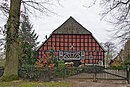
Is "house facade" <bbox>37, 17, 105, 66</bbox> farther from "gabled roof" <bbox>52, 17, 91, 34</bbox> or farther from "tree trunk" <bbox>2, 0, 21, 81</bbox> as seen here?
"tree trunk" <bbox>2, 0, 21, 81</bbox>

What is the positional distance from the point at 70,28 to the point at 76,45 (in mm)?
3686

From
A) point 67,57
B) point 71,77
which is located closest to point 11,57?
point 71,77

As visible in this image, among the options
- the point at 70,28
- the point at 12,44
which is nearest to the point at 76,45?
the point at 70,28

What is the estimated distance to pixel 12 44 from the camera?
54.2 feet

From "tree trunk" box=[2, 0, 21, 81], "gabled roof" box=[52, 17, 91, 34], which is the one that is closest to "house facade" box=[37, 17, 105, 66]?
"gabled roof" box=[52, 17, 91, 34]

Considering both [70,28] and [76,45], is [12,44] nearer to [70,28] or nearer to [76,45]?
[76,45]

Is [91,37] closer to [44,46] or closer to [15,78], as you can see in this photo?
[44,46]

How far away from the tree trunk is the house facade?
30236 millimetres

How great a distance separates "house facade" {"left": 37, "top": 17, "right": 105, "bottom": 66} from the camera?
47.2m

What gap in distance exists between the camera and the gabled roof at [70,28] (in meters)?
48.5

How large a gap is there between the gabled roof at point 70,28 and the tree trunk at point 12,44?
3132 cm

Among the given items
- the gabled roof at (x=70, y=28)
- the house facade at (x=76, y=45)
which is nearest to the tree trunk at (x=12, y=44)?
the house facade at (x=76, y=45)

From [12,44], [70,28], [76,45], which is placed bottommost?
[12,44]

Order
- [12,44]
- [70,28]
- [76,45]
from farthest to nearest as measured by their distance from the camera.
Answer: [70,28], [76,45], [12,44]
